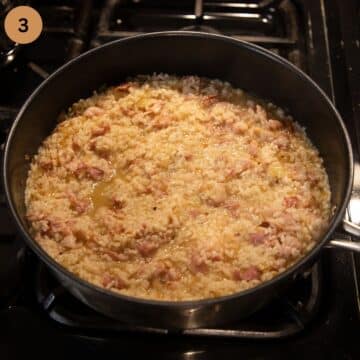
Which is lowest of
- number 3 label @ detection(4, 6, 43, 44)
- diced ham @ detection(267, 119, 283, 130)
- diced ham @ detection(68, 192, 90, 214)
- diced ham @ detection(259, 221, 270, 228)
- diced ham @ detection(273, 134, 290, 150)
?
diced ham @ detection(68, 192, 90, 214)

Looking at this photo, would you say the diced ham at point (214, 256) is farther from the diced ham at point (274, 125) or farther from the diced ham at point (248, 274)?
the diced ham at point (274, 125)

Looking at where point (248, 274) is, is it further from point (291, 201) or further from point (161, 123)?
point (161, 123)

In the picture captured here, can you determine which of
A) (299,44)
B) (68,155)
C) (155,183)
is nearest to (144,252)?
(155,183)

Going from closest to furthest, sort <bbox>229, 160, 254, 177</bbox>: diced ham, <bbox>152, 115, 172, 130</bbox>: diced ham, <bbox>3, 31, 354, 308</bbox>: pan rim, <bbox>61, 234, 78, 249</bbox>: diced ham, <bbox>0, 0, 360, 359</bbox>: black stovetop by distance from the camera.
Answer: <bbox>3, 31, 354, 308</bbox>: pan rim → <bbox>0, 0, 360, 359</bbox>: black stovetop → <bbox>61, 234, 78, 249</bbox>: diced ham → <bbox>229, 160, 254, 177</bbox>: diced ham → <bbox>152, 115, 172, 130</bbox>: diced ham

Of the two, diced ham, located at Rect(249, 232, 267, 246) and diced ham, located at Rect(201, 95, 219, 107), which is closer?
diced ham, located at Rect(249, 232, 267, 246)

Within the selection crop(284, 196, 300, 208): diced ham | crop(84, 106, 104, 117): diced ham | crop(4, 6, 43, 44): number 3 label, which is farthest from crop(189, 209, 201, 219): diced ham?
crop(4, 6, 43, 44): number 3 label

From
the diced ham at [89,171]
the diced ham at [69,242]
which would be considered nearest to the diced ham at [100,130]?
the diced ham at [89,171]

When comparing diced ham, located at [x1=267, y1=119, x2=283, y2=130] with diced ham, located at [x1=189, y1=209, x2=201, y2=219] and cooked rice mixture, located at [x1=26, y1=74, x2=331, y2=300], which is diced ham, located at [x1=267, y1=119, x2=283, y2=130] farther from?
diced ham, located at [x1=189, y1=209, x2=201, y2=219]

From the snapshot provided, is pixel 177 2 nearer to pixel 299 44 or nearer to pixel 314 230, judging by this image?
pixel 299 44

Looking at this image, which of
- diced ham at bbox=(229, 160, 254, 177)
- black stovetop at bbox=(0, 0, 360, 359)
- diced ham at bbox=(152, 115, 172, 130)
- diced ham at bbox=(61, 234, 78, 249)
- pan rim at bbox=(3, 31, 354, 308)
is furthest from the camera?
diced ham at bbox=(152, 115, 172, 130)
